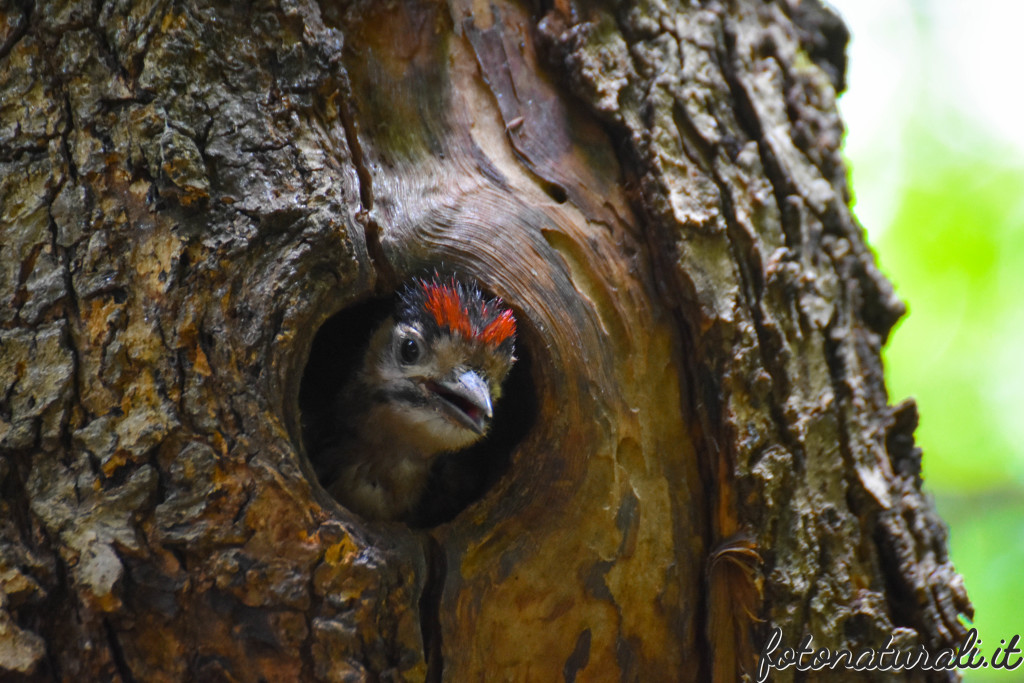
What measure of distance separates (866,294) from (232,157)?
2579mm

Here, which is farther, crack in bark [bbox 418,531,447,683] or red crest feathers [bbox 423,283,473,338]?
red crest feathers [bbox 423,283,473,338]

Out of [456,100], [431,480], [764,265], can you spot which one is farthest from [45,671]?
[764,265]

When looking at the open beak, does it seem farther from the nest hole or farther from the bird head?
the nest hole

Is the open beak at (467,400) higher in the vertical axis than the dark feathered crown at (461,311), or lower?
lower

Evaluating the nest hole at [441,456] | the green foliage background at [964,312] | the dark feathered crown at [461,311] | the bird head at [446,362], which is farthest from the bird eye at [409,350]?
the green foliage background at [964,312]

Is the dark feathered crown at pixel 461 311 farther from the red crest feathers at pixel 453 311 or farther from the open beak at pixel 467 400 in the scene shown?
the open beak at pixel 467 400

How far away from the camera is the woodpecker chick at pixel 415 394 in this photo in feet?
9.04

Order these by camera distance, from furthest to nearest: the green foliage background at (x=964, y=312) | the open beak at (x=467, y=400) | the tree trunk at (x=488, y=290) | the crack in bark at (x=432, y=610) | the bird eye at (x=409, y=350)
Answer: the green foliage background at (x=964, y=312)
the bird eye at (x=409, y=350)
the open beak at (x=467, y=400)
the crack in bark at (x=432, y=610)
the tree trunk at (x=488, y=290)

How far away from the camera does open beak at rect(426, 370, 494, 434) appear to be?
267 cm

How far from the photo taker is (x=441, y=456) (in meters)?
3.37

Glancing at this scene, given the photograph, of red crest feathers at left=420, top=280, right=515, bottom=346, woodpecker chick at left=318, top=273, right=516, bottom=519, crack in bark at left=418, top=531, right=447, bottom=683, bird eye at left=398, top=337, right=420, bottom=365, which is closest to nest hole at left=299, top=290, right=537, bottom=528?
woodpecker chick at left=318, top=273, right=516, bottom=519

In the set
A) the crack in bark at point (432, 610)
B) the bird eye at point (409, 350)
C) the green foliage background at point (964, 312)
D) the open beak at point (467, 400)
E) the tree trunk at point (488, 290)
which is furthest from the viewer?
the green foliage background at point (964, 312)

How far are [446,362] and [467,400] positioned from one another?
7.1 inches

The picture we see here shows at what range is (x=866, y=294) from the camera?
10.8 feet
